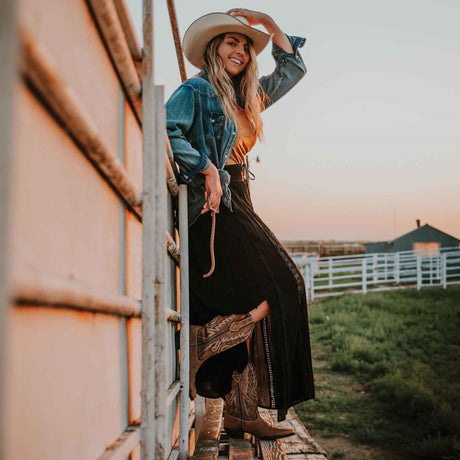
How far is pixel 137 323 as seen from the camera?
4.02 ft

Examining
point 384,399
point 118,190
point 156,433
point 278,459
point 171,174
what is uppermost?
point 171,174

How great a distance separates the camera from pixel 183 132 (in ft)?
6.91

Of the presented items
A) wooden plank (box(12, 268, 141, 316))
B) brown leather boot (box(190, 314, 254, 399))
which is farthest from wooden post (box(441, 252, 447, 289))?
wooden plank (box(12, 268, 141, 316))

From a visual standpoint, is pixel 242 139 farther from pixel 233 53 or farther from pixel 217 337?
pixel 217 337

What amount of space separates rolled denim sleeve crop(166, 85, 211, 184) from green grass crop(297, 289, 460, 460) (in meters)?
3.45

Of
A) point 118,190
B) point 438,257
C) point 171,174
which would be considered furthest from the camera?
point 438,257

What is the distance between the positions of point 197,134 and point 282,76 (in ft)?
3.03

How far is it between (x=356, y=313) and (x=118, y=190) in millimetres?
11041

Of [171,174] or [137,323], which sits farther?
[171,174]

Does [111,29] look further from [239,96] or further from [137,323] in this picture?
[239,96]

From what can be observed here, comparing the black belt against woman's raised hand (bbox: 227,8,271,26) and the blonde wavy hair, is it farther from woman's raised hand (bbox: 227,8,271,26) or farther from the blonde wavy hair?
woman's raised hand (bbox: 227,8,271,26)

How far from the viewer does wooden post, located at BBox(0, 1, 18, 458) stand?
0.32 meters

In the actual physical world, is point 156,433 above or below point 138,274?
below

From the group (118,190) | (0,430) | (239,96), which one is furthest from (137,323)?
(239,96)
